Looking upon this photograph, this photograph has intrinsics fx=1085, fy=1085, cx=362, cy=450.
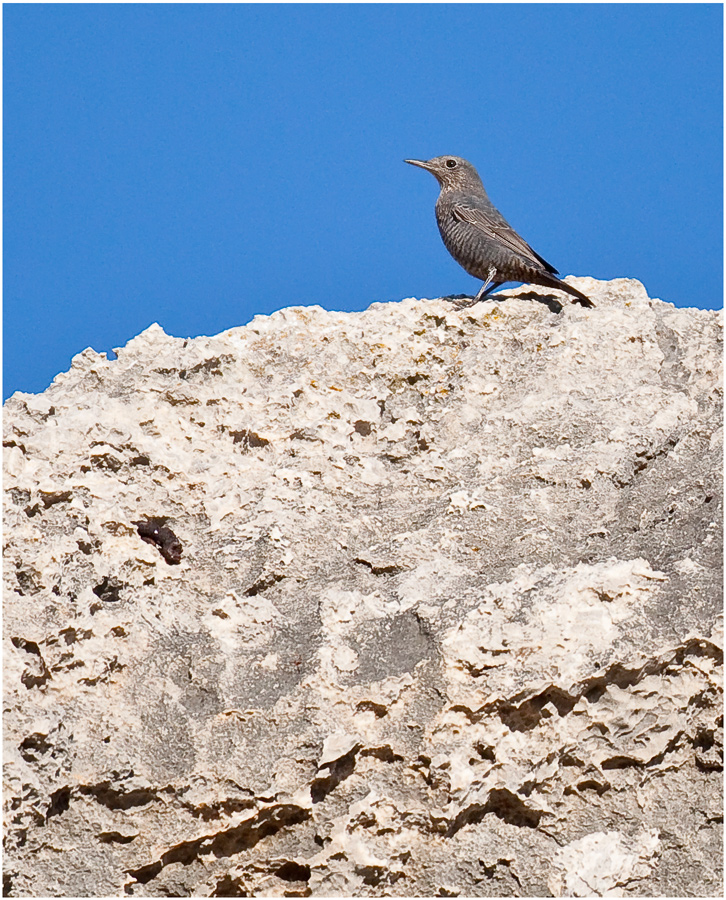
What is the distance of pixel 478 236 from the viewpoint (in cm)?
1040

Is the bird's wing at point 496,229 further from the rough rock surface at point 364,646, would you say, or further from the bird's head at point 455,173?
the rough rock surface at point 364,646

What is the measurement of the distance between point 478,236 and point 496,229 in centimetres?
19

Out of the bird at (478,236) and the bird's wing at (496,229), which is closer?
the bird at (478,236)

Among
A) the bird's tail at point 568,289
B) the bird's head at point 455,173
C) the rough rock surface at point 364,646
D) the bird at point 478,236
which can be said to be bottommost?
the rough rock surface at point 364,646

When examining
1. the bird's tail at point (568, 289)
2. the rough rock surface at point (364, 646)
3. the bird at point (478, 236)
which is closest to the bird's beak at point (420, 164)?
the bird at point (478, 236)

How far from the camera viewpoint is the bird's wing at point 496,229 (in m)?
9.76

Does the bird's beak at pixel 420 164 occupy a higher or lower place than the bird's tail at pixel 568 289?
higher

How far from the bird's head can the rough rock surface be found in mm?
5128

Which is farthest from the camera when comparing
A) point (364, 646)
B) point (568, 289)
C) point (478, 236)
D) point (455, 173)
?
point (455, 173)

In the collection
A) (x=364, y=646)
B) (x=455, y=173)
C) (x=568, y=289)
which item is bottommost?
(x=364, y=646)

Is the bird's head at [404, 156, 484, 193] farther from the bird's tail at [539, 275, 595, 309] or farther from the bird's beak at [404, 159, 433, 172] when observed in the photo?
the bird's tail at [539, 275, 595, 309]

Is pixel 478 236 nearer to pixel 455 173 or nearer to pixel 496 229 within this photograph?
pixel 496 229

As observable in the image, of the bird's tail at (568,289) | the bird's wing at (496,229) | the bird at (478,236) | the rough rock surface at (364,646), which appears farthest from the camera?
the bird's wing at (496,229)

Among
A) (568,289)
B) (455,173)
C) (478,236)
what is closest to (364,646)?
(568,289)
